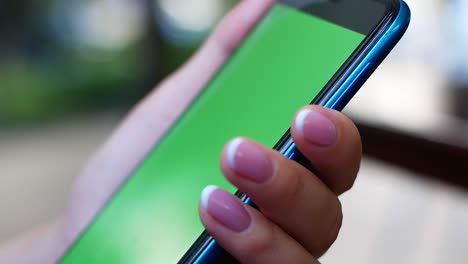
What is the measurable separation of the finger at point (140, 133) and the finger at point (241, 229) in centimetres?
16

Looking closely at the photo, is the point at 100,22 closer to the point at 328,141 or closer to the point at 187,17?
the point at 187,17

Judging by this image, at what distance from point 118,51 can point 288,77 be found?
35.2 inches

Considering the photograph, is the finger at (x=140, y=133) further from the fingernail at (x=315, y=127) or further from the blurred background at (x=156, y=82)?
the blurred background at (x=156, y=82)

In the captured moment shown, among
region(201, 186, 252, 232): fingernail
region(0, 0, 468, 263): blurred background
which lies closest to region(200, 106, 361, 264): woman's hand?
region(201, 186, 252, 232): fingernail

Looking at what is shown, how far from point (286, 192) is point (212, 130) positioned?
0.12m

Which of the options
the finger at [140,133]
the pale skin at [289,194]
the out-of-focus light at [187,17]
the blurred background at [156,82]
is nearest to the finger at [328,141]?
the pale skin at [289,194]

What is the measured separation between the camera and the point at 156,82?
1.22 meters

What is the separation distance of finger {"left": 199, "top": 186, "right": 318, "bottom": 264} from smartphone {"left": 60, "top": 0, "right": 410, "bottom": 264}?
15mm

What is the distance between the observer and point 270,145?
32cm

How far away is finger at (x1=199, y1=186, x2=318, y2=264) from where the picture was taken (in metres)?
0.27

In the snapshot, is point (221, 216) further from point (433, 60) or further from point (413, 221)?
point (433, 60)

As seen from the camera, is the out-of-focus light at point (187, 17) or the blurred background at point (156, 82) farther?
the out-of-focus light at point (187, 17)

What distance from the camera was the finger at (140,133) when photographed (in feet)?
1.39

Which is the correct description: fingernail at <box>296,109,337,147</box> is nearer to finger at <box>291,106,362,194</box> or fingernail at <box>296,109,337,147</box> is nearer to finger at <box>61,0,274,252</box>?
finger at <box>291,106,362,194</box>
